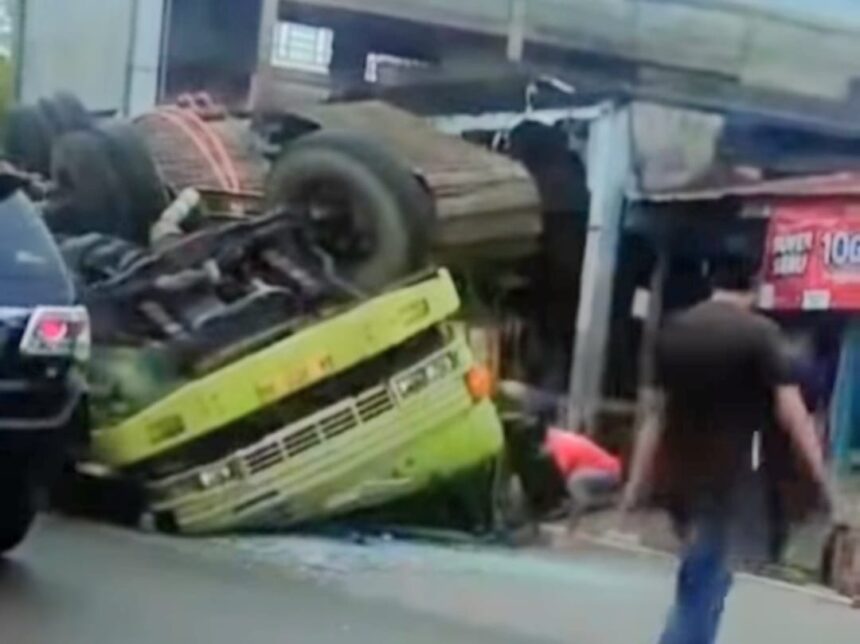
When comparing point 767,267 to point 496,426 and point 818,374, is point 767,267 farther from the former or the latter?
point 496,426

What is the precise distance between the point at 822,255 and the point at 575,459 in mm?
1449

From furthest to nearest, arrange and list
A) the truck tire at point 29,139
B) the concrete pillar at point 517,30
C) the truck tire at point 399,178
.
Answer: the truck tire at point 29,139 → the concrete pillar at point 517,30 → the truck tire at point 399,178

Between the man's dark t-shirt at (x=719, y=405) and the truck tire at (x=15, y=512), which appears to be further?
the truck tire at (x=15, y=512)

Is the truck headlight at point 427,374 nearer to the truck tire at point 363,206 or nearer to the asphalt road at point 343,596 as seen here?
the truck tire at point 363,206

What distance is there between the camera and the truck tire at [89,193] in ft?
31.7

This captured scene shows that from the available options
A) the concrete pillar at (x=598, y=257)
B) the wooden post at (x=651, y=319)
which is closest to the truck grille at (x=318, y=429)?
the concrete pillar at (x=598, y=257)

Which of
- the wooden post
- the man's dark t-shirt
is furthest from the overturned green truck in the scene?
the man's dark t-shirt

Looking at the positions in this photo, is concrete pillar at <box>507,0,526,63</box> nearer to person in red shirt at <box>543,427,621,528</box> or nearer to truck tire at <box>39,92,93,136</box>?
person in red shirt at <box>543,427,621,528</box>

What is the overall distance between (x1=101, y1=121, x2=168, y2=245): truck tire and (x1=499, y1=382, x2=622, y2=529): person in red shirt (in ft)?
6.16

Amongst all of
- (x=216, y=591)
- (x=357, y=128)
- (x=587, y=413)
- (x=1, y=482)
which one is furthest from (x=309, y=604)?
(x=357, y=128)

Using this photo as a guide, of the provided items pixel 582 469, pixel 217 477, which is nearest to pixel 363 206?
pixel 217 477

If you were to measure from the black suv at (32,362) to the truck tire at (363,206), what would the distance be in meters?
1.60

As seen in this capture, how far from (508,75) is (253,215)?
137 centimetres

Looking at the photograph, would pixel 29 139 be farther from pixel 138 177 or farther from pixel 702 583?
pixel 702 583
